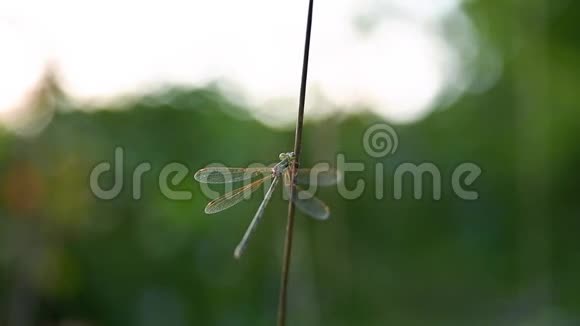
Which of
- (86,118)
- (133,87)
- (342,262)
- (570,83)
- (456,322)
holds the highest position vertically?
(570,83)

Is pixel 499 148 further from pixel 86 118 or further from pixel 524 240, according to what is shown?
pixel 86 118

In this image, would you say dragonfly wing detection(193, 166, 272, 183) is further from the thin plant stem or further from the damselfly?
the thin plant stem

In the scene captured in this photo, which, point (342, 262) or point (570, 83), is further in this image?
point (570, 83)

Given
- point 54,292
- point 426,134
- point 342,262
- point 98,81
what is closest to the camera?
point 54,292

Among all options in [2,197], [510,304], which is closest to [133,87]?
[2,197]

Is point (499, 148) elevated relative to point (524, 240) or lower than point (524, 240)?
elevated

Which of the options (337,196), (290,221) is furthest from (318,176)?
(337,196)

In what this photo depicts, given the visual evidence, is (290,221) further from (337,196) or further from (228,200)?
(337,196)

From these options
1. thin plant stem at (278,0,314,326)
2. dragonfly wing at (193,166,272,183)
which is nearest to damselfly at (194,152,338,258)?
dragonfly wing at (193,166,272,183)
